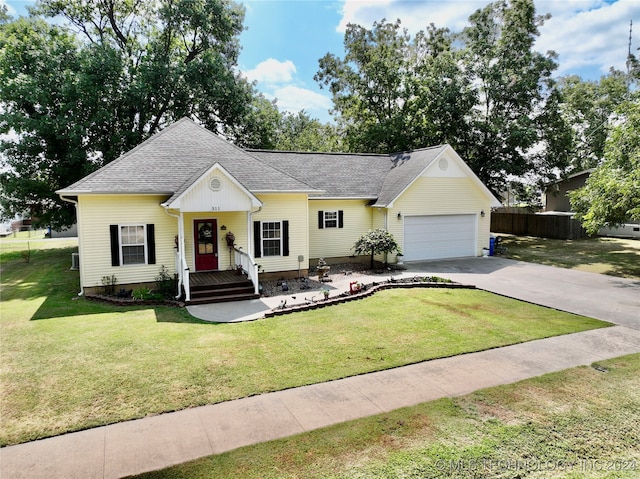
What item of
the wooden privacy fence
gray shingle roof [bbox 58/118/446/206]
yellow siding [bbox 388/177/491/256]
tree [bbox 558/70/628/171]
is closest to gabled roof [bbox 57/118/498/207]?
gray shingle roof [bbox 58/118/446/206]

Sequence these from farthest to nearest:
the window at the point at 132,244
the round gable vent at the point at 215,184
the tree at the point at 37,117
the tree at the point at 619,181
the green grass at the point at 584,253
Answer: the tree at the point at 37,117, the green grass at the point at 584,253, the tree at the point at 619,181, the window at the point at 132,244, the round gable vent at the point at 215,184

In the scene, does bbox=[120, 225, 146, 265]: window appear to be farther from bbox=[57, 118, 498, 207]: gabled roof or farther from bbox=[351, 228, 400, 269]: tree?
bbox=[351, 228, 400, 269]: tree

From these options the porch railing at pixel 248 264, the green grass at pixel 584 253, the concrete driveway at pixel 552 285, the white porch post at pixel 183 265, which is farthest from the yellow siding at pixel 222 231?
the green grass at pixel 584 253

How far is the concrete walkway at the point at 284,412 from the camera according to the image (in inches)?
187

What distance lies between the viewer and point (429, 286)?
13.9 metres

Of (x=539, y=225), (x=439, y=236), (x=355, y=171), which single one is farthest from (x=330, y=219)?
(x=539, y=225)

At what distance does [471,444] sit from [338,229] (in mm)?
14292

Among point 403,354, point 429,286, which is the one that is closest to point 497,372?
point 403,354

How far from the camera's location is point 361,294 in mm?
12625

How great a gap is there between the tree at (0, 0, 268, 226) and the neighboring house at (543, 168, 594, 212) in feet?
83.1

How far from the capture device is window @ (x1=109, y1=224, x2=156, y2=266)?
13000 millimetres

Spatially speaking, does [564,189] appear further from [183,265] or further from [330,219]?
[183,265]

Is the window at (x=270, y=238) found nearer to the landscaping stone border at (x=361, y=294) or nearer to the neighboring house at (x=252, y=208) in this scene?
the neighboring house at (x=252, y=208)

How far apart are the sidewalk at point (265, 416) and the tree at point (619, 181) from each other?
987 centimetres
